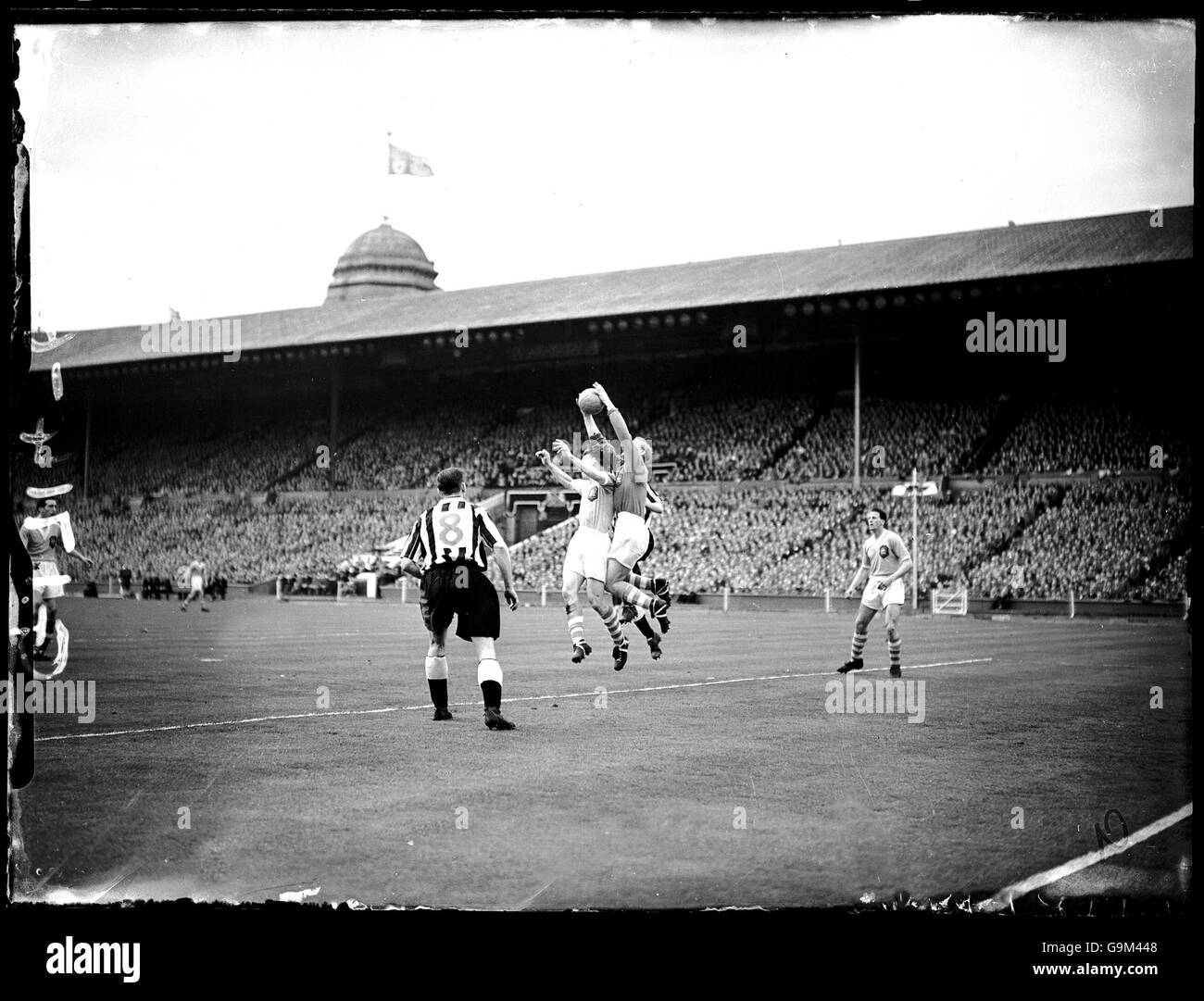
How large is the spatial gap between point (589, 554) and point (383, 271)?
22.9 meters

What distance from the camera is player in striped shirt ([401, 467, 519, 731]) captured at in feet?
29.5

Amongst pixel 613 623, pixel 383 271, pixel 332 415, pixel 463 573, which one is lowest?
pixel 613 623

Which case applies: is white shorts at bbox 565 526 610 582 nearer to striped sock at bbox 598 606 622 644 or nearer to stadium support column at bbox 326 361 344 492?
striped sock at bbox 598 606 622 644

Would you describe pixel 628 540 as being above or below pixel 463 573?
above

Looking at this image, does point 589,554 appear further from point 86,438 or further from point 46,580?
point 86,438

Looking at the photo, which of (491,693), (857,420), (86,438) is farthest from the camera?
(857,420)

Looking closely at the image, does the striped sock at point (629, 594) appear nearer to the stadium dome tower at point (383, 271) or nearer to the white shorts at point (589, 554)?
the white shorts at point (589, 554)

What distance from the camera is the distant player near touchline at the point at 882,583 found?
44.4 feet

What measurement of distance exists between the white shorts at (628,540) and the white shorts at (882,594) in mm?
3050

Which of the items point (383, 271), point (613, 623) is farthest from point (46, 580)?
point (383, 271)

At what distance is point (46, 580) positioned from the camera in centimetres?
1305

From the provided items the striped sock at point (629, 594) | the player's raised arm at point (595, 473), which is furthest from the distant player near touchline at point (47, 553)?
the striped sock at point (629, 594)

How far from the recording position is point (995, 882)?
533cm

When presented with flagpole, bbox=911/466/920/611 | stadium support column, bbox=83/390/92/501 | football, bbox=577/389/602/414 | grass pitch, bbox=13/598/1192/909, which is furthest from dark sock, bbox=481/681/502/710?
flagpole, bbox=911/466/920/611
